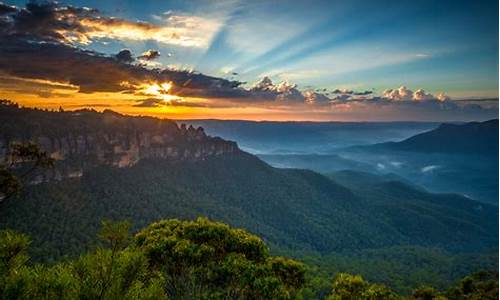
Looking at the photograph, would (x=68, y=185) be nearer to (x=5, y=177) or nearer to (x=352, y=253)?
(x=352, y=253)

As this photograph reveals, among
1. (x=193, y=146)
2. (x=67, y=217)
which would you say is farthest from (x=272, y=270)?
(x=193, y=146)

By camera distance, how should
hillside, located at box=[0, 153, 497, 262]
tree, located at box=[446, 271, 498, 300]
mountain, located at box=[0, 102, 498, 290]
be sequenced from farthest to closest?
mountain, located at box=[0, 102, 498, 290] < hillside, located at box=[0, 153, 497, 262] < tree, located at box=[446, 271, 498, 300]

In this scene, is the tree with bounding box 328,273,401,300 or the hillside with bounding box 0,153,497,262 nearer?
the tree with bounding box 328,273,401,300

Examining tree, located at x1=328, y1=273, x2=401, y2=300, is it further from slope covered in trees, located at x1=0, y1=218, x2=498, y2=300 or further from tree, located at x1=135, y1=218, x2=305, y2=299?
tree, located at x1=135, y1=218, x2=305, y2=299

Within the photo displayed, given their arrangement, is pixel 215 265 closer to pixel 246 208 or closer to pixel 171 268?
pixel 171 268

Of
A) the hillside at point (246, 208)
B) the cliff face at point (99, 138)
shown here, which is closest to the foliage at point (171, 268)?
the hillside at point (246, 208)

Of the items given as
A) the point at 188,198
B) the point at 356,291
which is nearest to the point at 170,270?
the point at 356,291

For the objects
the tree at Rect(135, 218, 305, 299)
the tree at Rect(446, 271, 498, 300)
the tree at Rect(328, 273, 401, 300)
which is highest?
the tree at Rect(135, 218, 305, 299)

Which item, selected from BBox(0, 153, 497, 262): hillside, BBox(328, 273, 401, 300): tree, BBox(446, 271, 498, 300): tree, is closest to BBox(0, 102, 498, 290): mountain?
BBox(0, 153, 497, 262): hillside

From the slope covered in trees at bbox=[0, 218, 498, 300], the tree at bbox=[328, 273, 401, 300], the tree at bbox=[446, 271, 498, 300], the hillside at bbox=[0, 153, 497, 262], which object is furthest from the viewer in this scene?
the hillside at bbox=[0, 153, 497, 262]
